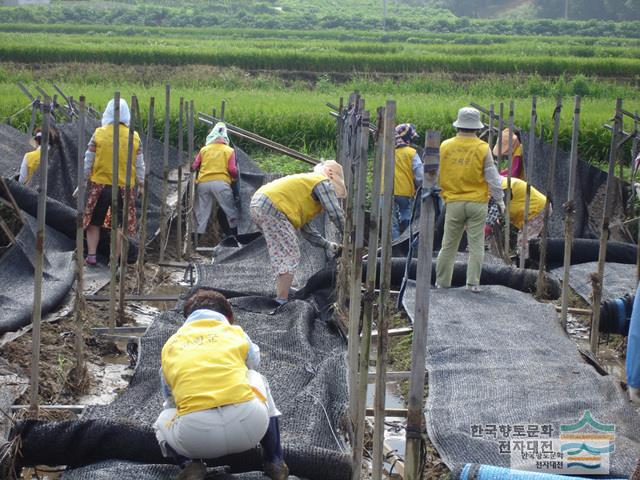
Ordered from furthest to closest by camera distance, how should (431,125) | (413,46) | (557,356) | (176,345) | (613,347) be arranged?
(413,46) < (431,125) < (613,347) < (557,356) < (176,345)

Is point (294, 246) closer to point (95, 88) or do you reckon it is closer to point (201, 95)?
point (201, 95)

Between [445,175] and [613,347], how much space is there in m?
1.67

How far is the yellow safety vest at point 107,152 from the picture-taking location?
26.0 feet

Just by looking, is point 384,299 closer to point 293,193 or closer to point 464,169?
point 293,193

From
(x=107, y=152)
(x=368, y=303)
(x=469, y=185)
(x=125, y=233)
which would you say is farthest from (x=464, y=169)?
(x=368, y=303)

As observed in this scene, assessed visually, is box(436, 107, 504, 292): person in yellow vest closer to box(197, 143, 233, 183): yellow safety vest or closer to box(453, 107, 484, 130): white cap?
box(453, 107, 484, 130): white cap

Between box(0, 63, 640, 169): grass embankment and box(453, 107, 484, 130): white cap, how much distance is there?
3.31 feet

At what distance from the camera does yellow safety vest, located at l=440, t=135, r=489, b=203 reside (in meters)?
7.16

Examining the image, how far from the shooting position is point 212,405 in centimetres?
366

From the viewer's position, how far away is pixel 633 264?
27.3 ft

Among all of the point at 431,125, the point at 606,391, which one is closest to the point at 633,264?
the point at 606,391

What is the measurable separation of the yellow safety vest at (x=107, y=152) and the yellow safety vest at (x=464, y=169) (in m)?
2.45

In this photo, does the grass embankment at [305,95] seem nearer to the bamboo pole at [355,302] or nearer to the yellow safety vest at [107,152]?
the yellow safety vest at [107,152]

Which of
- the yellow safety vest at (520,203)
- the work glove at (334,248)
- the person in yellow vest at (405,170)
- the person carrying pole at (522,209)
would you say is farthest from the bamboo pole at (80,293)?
the yellow safety vest at (520,203)
